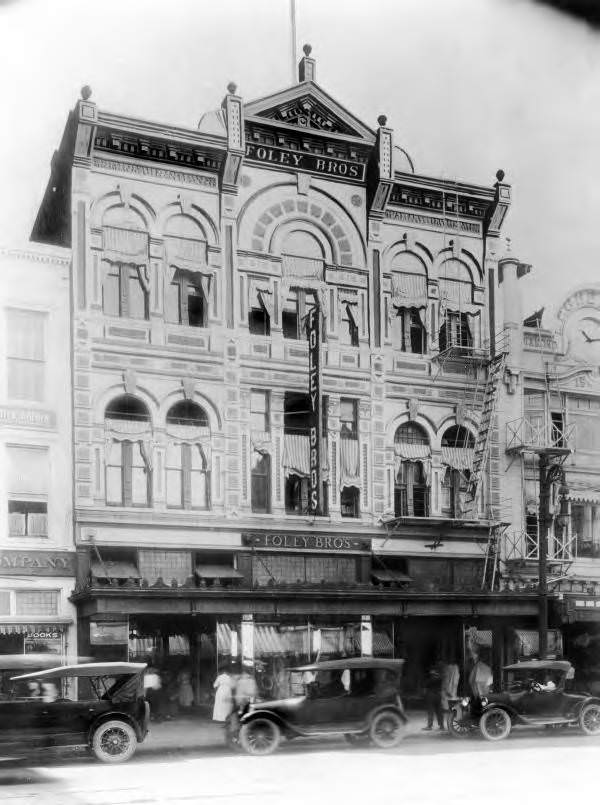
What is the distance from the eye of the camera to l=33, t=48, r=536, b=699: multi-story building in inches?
381

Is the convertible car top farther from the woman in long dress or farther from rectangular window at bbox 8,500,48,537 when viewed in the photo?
rectangular window at bbox 8,500,48,537

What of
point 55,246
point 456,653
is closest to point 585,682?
point 456,653

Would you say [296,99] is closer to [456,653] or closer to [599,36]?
[599,36]

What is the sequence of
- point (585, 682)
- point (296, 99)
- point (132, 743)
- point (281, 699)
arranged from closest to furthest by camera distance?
point (132, 743) < point (281, 699) < point (296, 99) < point (585, 682)

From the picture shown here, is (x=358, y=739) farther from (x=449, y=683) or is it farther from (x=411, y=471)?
(x=411, y=471)

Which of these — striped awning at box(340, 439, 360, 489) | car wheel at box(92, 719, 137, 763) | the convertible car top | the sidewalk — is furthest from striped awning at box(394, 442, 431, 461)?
car wheel at box(92, 719, 137, 763)

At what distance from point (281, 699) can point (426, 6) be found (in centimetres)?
574

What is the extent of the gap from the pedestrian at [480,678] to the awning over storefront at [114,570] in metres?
2.92

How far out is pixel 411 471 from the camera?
1065 centimetres

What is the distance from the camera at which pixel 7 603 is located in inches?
370

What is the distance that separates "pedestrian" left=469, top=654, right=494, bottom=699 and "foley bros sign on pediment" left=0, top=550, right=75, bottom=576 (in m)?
3.42

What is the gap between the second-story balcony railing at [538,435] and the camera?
10.9m

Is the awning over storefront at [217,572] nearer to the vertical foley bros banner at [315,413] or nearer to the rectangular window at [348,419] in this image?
the vertical foley bros banner at [315,413]

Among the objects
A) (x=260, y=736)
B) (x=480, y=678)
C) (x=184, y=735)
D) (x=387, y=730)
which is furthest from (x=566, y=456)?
(x=184, y=735)
